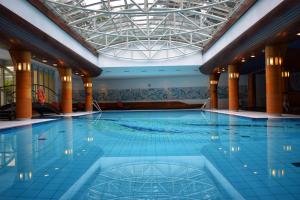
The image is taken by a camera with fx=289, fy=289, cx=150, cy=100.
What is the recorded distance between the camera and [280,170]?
15.3ft

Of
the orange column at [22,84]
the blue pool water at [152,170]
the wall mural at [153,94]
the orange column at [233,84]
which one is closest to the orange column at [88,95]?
the wall mural at [153,94]

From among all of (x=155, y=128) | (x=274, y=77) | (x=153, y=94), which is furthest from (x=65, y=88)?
(x=274, y=77)

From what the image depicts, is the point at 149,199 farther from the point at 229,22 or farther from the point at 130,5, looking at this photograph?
the point at 130,5

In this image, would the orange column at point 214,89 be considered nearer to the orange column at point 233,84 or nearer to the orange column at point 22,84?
the orange column at point 233,84

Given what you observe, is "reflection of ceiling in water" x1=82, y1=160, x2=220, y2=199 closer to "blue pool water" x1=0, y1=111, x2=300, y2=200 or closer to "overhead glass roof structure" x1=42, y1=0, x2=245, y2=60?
"blue pool water" x1=0, y1=111, x2=300, y2=200

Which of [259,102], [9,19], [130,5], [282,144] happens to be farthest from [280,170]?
[259,102]

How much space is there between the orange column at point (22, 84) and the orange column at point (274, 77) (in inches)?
501

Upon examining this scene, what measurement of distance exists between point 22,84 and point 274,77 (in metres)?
13.2

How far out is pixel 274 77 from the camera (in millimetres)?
15234

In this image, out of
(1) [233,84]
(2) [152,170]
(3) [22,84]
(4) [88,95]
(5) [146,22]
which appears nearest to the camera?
(2) [152,170]

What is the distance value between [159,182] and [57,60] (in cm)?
1664

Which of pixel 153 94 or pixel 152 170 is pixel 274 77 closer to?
pixel 152 170

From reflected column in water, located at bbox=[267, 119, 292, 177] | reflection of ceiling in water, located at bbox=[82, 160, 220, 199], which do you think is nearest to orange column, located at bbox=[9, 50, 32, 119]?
reflection of ceiling in water, located at bbox=[82, 160, 220, 199]

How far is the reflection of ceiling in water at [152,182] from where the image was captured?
363 centimetres
